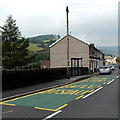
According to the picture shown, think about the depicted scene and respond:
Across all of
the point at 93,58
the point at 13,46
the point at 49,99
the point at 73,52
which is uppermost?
the point at 13,46

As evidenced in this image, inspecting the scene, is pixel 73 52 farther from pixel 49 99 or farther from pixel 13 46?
pixel 49 99

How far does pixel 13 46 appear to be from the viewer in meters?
50.2

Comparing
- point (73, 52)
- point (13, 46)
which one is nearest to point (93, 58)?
point (73, 52)

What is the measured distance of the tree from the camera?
4825cm

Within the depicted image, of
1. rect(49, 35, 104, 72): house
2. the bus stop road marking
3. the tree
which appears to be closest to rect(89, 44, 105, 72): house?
rect(49, 35, 104, 72): house

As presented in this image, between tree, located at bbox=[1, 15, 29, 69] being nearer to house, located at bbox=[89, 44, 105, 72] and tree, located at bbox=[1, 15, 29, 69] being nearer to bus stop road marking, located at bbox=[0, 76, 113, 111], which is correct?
house, located at bbox=[89, 44, 105, 72]

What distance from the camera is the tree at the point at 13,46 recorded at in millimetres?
48250

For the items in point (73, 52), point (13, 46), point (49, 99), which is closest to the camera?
point (49, 99)

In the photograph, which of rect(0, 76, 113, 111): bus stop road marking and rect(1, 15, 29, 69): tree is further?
rect(1, 15, 29, 69): tree

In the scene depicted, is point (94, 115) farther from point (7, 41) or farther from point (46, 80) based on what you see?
point (7, 41)

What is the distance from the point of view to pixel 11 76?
39.6ft

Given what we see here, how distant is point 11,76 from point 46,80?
5208 millimetres

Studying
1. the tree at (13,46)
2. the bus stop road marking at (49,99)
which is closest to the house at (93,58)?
the tree at (13,46)

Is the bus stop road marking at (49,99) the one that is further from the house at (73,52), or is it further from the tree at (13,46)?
the tree at (13,46)
